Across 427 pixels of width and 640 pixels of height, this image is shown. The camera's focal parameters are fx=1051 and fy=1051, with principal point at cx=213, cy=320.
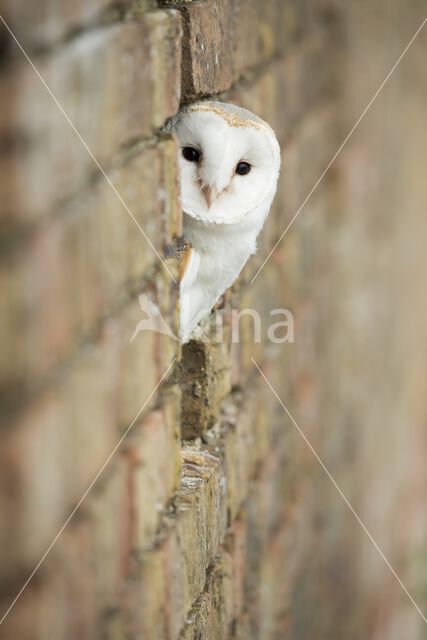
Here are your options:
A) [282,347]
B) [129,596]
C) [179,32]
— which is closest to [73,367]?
[129,596]

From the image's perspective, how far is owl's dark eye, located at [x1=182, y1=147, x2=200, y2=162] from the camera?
1.02 metres

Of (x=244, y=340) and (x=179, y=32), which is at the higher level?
(x=179, y=32)

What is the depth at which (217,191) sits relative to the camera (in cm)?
103

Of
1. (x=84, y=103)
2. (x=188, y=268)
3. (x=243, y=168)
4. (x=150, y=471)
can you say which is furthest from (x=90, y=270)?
(x=243, y=168)

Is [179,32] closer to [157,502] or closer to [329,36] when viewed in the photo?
[157,502]

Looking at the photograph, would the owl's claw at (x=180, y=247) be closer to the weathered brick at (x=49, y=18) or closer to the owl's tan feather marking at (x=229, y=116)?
the owl's tan feather marking at (x=229, y=116)

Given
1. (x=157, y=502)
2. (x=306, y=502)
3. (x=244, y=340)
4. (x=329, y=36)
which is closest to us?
(x=157, y=502)

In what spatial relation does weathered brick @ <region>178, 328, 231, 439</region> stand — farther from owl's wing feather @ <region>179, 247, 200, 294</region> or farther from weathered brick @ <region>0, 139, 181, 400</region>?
weathered brick @ <region>0, 139, 181, 400</region>

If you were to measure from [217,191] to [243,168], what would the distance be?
0.08m

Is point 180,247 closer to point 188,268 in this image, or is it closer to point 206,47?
point 188,268

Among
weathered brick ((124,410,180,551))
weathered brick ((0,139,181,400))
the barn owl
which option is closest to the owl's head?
the barn owl

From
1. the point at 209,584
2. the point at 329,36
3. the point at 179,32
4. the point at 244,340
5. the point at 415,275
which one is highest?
the point at 329,36

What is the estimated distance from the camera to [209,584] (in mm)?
1090

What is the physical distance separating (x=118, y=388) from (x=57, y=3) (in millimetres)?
267
